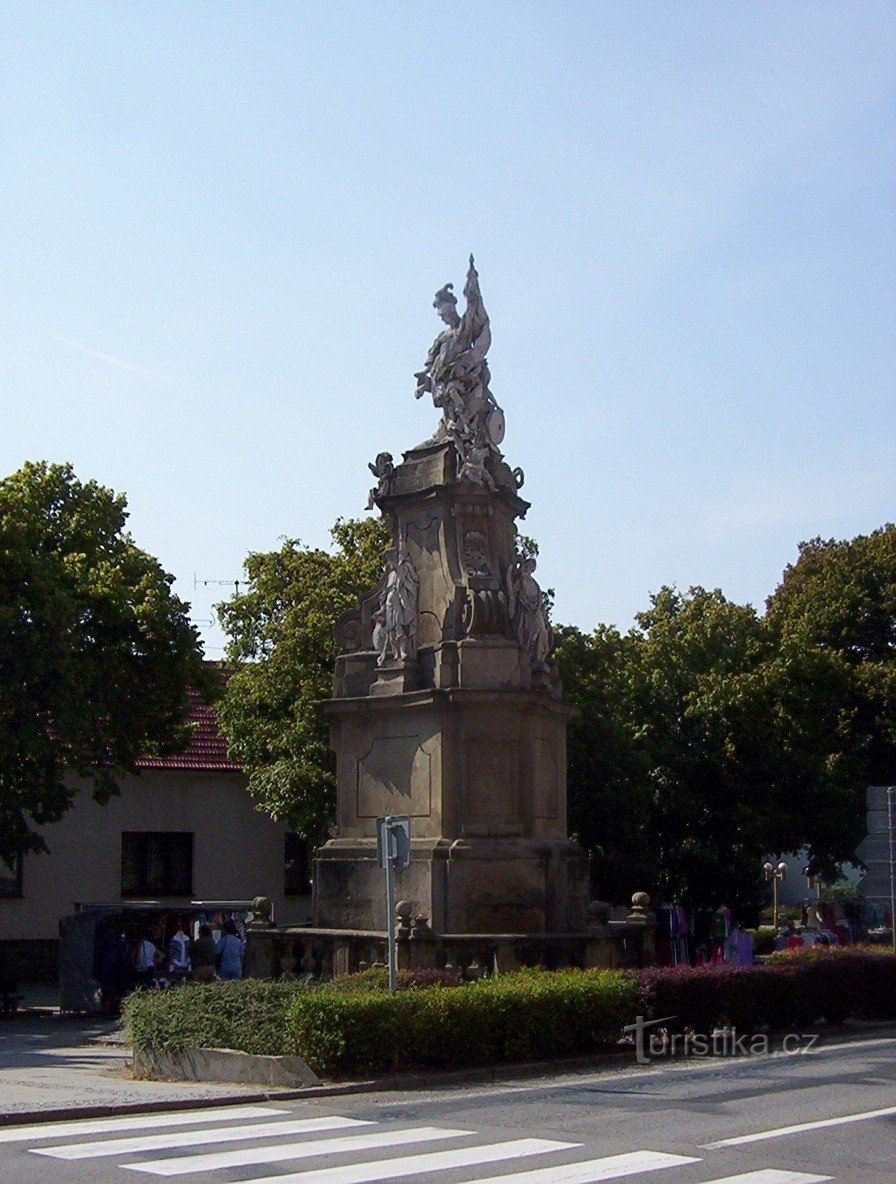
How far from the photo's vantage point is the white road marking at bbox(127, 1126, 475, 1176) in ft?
34.4

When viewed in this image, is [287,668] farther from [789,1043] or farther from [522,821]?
[789,1043]

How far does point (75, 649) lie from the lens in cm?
2762

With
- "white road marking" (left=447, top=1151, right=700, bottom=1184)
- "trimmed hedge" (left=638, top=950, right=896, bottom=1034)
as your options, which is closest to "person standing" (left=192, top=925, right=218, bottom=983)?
"trimmed hedge" (left=638, top=950, right=896, bottom=1034)

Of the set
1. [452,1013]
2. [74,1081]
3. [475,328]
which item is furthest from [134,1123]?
[475,328]

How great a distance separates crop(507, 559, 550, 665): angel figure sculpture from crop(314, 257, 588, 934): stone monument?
2 cm

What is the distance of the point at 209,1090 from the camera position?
15.0m

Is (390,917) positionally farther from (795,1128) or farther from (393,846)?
(795,1128)

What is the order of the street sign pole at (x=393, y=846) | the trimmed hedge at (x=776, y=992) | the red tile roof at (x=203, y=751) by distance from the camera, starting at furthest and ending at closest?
1. the red tile roof at (x=203, y=751)
2. the trimmed hedge at (x=776, y=992)
3. the street sign pole at (x=393, y=846)

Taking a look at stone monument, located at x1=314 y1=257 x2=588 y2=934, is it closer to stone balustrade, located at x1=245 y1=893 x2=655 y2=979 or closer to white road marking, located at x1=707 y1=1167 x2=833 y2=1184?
stone balustrade, located at x1=245 y1=893 x2=655 y2=979

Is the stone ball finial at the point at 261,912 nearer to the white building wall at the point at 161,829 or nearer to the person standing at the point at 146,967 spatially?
the person standing at the point at 146,967

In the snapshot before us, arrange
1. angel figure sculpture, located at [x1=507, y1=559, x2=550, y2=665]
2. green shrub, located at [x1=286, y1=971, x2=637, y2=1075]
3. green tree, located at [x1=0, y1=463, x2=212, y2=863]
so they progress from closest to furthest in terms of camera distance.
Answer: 1. green shrub, located at [x1=286, y1=971, x2=637, y2=1075]
2. angel figure sculpture, located at [x1=507, y1=559, x2=550, y2=665]
3. green tree, located at [x1=0, y1=463, x2=212, y2=863]

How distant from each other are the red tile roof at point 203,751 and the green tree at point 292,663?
11.0 ft

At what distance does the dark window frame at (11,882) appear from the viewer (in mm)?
36031

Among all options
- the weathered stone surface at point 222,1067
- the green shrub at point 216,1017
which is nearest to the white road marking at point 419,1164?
the weathered stone surface at point 222,1067
